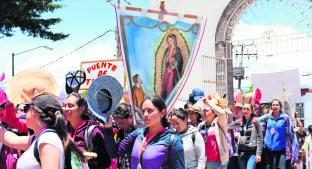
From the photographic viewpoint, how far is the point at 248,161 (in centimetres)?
875

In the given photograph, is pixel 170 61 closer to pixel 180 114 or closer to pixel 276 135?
pixel 180 114

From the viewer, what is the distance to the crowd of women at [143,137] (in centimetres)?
346

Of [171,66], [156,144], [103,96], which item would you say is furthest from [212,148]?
[156,144]

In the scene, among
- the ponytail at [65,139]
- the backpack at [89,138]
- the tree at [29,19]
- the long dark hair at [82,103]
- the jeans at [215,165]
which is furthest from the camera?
the tree at [29,19]

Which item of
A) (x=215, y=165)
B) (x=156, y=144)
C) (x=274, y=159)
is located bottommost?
(x=274, y=159)

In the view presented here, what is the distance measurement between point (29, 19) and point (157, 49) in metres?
10.0

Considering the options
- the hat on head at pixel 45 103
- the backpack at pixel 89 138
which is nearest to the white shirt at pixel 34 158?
the hat on head at pixel 45 103

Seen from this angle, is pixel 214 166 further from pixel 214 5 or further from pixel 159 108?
pixel 214 5

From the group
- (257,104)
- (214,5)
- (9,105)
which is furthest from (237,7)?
(9,105)

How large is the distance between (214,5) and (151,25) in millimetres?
14796

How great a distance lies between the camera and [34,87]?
14.8 ft

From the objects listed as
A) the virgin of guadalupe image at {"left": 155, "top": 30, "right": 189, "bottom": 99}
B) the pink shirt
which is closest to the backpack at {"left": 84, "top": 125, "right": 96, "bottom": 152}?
the virgin of guadalupe image at {"left": 155, "top": 30, "right": 189, "bottom": 99}

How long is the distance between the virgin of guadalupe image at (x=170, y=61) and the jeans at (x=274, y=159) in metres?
2.73

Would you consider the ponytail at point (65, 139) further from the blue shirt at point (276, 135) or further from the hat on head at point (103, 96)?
the blue shirt at point (276, 135)
